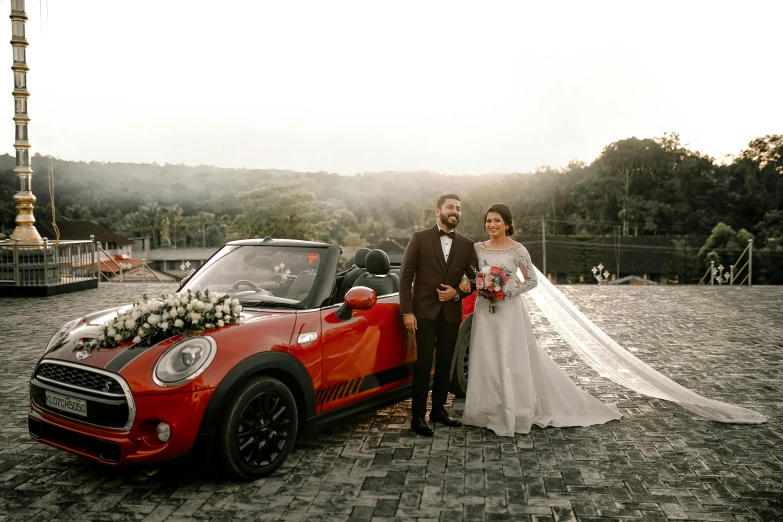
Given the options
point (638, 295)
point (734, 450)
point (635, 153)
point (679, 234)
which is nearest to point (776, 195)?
point (679, 234)

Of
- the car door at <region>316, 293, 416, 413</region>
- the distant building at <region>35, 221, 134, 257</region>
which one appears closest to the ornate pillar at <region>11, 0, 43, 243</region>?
the car door at <region>316, 293, 416, 413</region>

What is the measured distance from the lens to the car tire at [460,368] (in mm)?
6133

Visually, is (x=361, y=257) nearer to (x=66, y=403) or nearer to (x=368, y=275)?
(x=368, y=275)

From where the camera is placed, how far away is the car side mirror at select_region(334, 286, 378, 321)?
4.54 m

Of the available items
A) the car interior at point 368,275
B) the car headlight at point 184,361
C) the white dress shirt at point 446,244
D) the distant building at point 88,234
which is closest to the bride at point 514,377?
the white dress shirt at point 446,244

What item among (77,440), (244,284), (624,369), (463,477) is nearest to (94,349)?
(77,440)

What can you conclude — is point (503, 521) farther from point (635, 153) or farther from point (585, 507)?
point (635, 153)

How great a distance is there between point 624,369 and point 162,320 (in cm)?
466

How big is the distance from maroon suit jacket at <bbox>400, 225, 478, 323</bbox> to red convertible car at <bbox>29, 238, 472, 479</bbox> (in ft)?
0.72

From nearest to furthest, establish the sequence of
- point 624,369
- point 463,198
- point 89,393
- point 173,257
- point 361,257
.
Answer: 1. point 89,393
2. point 361,257
3. point 624,369
4. point 463,198
5. point 173,257

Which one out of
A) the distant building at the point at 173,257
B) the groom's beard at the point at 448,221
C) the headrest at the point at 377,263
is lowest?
the distant building at the point at 173,257

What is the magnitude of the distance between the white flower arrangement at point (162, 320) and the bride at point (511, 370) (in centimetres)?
229

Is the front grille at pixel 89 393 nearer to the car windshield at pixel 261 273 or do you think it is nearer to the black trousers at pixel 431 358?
the car windshield at pixel 261 273

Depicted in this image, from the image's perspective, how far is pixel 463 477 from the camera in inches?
165
